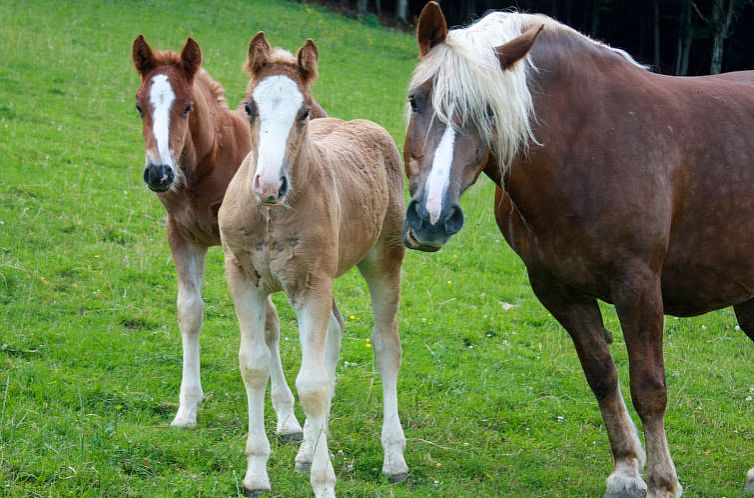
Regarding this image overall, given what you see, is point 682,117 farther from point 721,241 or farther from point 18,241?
→ point 18,241

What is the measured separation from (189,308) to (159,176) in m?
1.06

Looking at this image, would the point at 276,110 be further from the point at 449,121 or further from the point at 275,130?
the point at 449,121

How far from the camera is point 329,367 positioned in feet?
18.3

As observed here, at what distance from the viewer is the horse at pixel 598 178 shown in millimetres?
3951

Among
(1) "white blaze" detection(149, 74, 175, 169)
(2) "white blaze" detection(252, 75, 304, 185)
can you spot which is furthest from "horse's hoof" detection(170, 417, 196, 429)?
(2) "white blaze" detection(252, 75, 304, 185)

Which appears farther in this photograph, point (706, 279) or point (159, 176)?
point (159, 176)

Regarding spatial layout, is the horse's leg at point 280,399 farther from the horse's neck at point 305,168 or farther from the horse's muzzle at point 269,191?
the horse's muzzle at point 269,191

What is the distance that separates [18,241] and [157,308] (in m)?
1.67

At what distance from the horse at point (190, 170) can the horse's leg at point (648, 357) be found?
2.17 meters

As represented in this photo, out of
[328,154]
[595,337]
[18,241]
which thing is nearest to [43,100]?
[18,241]

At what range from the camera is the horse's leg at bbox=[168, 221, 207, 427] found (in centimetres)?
558

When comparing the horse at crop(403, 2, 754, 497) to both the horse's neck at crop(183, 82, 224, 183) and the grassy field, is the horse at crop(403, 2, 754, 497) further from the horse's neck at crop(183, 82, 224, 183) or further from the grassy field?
the horse's neck at crop(183, 82, 224, 183)

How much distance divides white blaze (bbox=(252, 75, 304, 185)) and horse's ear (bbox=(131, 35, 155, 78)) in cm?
161

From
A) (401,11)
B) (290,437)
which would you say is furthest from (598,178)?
(401,11)
